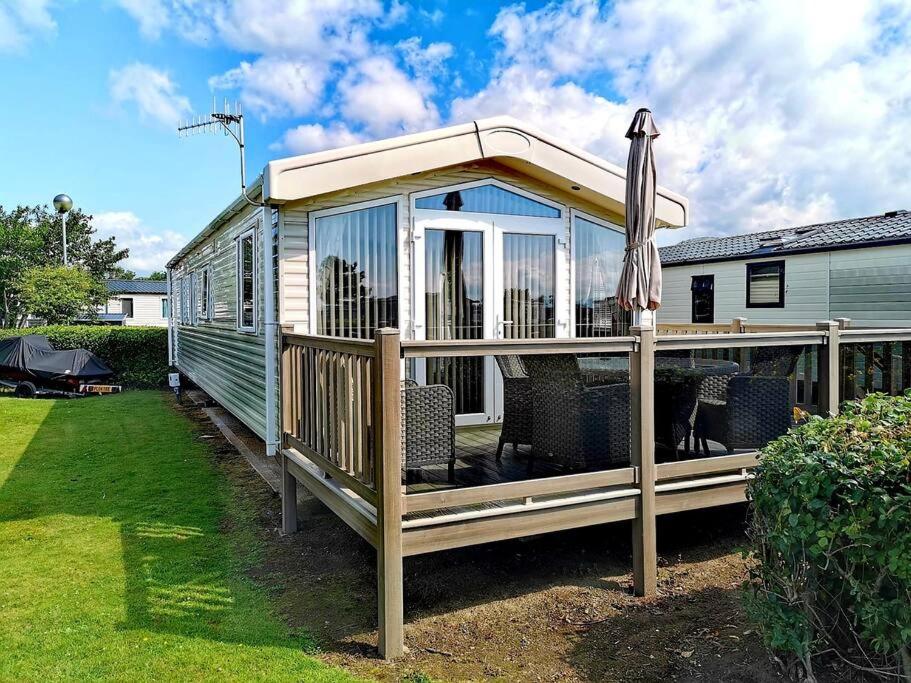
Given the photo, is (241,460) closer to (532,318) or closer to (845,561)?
(532,318)

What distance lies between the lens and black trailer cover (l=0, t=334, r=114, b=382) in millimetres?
13031

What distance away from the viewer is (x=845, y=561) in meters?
2.33

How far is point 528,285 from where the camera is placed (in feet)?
20.4

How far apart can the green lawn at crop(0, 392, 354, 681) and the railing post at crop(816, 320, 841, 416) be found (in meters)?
3.53

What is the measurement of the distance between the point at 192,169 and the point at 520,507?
1422 cm

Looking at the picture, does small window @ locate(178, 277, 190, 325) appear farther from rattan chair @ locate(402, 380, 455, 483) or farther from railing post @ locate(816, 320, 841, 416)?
railing post @ locate(816, 320, 841, 416)

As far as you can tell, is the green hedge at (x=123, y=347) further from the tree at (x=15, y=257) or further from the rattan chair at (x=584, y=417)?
the tree at (x=15, y=257)

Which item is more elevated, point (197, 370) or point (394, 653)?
point (197, 370)

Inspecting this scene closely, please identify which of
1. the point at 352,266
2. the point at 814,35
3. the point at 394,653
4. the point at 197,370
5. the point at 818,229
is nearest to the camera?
the point at 394,653

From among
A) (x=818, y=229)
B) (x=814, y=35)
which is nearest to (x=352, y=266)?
(x=814, y=35)

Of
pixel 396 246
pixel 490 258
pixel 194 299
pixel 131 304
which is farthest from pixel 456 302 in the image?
pixel 131 304

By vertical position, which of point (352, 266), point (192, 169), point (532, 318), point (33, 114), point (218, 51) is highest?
point (33, 114)

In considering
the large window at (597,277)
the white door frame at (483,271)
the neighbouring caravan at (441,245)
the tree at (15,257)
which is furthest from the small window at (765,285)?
the tree at (15,257)

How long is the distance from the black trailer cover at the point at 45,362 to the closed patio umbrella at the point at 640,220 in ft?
41.6
